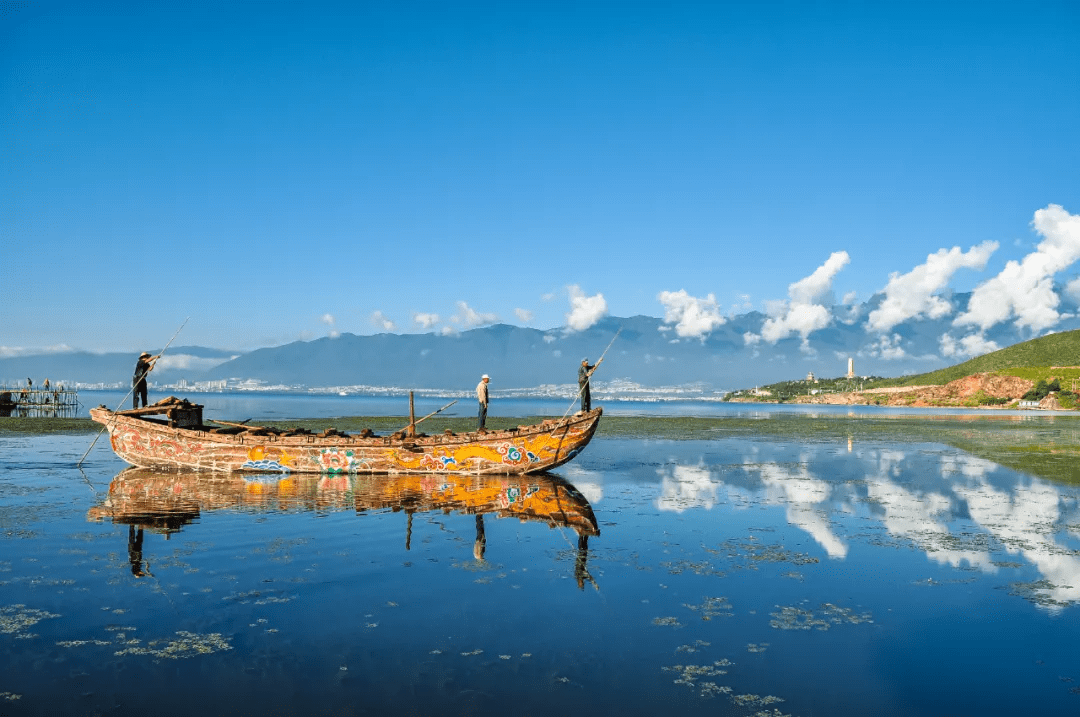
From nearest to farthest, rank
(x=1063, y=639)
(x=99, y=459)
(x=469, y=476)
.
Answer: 1. (x=1063, y=639)
2. (x=469, y=476)
3. (x=99, y=459)

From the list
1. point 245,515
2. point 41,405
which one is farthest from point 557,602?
point 41,405

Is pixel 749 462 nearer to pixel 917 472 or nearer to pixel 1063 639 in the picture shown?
pixel 917 472

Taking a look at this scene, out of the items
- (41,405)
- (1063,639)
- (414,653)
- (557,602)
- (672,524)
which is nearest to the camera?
(414,653)

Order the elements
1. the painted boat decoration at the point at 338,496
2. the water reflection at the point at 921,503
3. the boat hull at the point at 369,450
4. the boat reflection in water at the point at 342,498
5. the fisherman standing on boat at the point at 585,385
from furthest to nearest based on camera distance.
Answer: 1. the fisherman standing on boat at the point at 585,385
2. the boat hull at the point at 369,450
3. the painted boat decoration at the point at 338,496
4. the boat reflection in water at the point at 342,498
5. the water reflection at the point at 921,503

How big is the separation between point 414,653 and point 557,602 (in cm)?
263

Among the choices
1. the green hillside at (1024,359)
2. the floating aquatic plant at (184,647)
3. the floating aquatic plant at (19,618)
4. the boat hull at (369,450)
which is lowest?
the floating aquatic plant at (184,647)

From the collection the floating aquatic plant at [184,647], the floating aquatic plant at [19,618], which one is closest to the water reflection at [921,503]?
the floating aquatic plant at [184,647]

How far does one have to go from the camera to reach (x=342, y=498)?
19828mm

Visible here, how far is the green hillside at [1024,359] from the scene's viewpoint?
152 meters

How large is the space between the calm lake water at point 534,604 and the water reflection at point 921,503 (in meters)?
0.14

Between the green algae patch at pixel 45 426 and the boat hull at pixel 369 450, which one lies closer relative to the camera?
the boat hull at pixel 369 450

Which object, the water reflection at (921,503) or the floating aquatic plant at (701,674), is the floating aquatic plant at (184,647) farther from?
the water reflection at (921,503)

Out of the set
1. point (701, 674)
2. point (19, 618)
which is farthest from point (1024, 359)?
point (19, 618)

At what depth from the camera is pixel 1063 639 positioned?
358 inches
